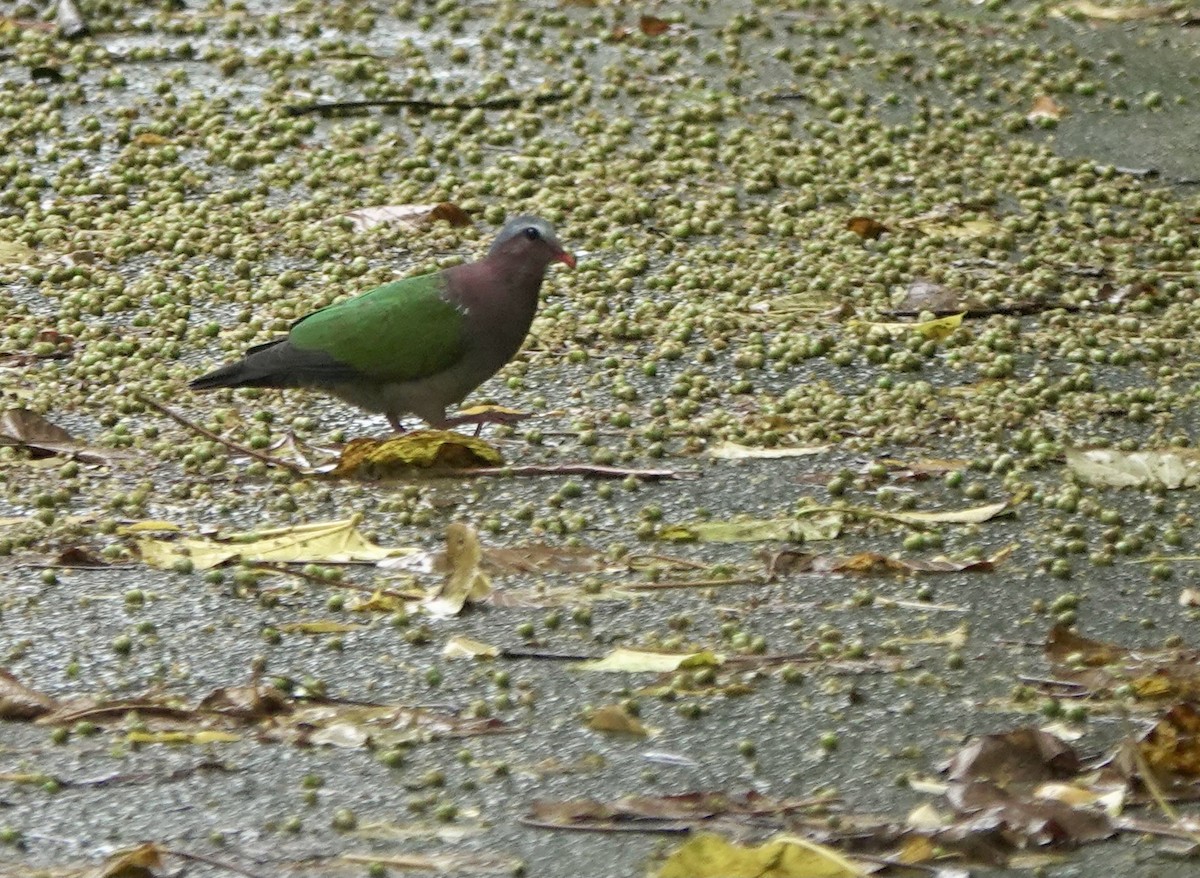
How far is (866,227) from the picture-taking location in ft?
21.5

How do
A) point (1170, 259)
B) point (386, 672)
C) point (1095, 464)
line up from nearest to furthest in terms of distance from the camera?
1. point (386, 672)
2. point (1095, 464)
3. point (1170, 259)

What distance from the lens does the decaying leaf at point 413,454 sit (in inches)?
188

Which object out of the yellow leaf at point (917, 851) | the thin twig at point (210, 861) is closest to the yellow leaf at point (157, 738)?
the thin twig at point (210, 861)

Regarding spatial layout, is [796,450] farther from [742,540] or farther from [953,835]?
[953,835]

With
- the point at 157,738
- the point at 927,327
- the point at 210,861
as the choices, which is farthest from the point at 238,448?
the point at 927,327

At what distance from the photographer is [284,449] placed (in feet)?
16.3

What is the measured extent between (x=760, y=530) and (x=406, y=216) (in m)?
2.68

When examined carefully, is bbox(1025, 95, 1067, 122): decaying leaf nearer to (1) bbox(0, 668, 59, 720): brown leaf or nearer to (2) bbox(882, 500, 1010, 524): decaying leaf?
(2) bbox(882, 500, 1010, 524): decaying leaf

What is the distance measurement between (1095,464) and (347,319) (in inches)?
71.1

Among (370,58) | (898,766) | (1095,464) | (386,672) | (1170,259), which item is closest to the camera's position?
(898,766)

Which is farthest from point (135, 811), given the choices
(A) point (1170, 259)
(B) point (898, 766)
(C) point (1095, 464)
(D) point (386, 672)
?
(A) point (1170, 259)

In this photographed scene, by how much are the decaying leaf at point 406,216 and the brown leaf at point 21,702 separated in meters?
A: 3.33

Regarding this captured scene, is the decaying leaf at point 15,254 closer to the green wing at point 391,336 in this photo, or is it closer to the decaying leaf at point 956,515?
the green wing at point 391,336

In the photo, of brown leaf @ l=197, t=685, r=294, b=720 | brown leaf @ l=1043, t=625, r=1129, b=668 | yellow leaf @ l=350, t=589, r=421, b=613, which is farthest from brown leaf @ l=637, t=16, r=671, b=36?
brown leaf @ l=197, t=685, r=294, b=720
